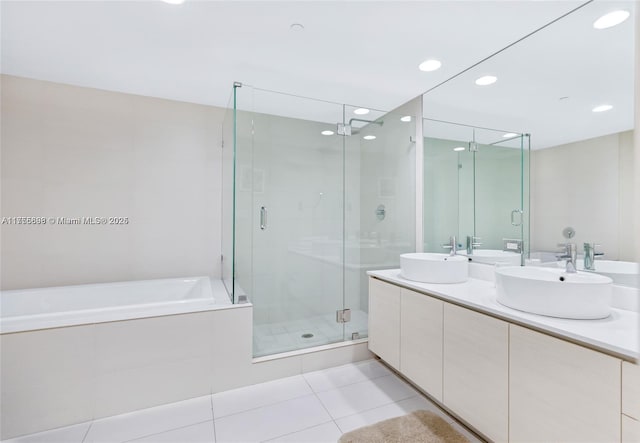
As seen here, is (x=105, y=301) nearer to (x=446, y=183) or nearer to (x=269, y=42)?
(x=269, y=42)

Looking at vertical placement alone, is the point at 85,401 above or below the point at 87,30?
below

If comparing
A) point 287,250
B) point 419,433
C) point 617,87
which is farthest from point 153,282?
point 617,87

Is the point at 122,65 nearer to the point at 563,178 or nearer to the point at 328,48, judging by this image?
the point at 328,48

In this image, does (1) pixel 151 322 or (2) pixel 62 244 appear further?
(2) pixel 62 244

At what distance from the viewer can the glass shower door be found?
233cm

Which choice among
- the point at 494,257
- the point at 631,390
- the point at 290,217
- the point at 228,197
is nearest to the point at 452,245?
the point at 494,257

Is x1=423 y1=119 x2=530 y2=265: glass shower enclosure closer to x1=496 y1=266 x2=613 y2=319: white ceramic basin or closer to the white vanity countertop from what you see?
the white vanity countertop

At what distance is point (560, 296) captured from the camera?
1.21 meters

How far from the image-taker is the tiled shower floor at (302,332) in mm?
2297

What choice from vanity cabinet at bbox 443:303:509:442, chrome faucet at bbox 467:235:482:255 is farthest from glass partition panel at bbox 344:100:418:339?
vanity cabinet at bbox 443:303:509:442

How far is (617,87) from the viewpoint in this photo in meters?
1.40

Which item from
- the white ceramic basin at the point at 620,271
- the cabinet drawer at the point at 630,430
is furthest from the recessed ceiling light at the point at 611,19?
the cabinet drawer at the point at 630,430

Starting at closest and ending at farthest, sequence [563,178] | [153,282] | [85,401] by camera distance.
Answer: [563,178] < [85,401] < [153,282]

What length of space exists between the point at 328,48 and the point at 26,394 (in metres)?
2.66
